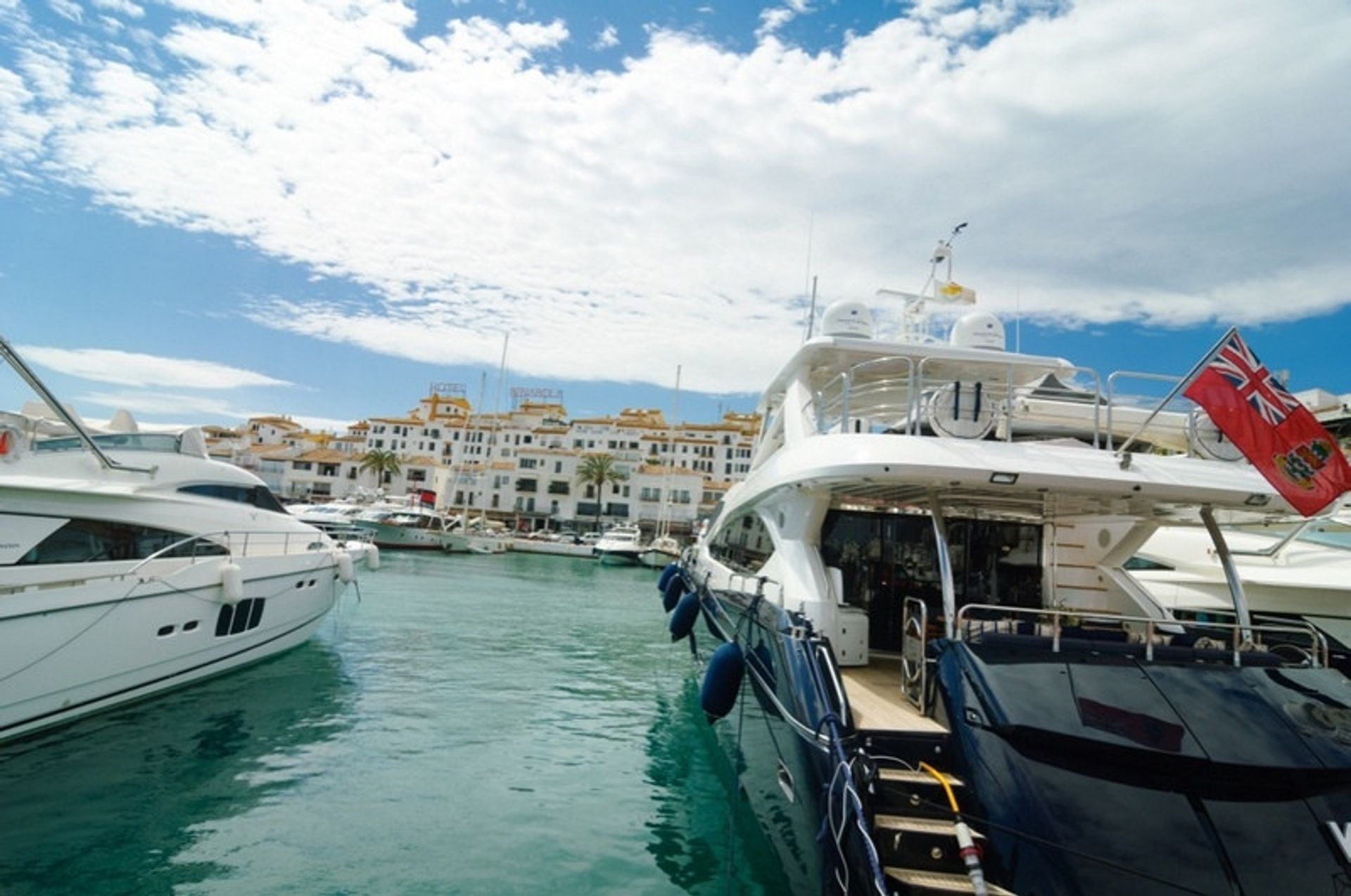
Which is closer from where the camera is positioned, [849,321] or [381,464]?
[849,321]

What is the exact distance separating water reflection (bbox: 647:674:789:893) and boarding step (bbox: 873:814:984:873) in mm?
1871

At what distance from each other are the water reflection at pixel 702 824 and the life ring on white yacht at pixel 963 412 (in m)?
3.50

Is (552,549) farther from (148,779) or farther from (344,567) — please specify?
(148,779)

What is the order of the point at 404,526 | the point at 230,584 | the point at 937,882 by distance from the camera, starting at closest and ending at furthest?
the point at 937,882
the point at 230,584
the point at 404,526

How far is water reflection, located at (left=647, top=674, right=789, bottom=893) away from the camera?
5754mm

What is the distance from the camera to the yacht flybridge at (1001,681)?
11.9 feet

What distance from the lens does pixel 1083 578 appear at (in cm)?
816

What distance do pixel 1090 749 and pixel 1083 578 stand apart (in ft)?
16.3

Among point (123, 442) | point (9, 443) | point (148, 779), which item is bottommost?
point (148, 779)

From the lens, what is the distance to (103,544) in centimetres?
962

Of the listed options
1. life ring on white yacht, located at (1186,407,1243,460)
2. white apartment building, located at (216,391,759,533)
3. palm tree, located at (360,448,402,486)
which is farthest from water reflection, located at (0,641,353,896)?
palm tree, located at (360,448,402,486)

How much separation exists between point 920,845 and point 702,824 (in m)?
3.52

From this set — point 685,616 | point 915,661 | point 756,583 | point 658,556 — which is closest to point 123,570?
point 685,616

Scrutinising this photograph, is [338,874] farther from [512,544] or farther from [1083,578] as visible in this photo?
[512,544]
